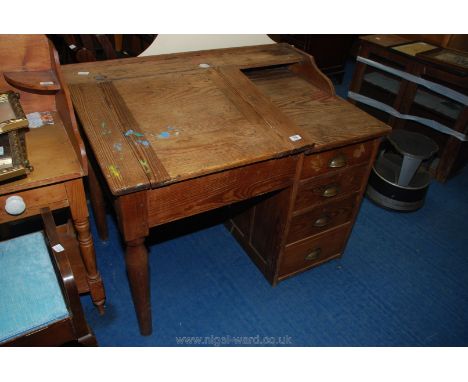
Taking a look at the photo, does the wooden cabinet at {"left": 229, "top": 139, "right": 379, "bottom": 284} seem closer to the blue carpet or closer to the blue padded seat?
the blue carpet

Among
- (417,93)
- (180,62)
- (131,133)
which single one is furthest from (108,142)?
(417,93)

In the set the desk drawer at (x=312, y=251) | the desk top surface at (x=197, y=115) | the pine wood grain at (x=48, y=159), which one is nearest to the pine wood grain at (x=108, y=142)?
the desk top surface at (x=197, y=115)

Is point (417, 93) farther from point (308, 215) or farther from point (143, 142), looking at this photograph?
point (143, 142)

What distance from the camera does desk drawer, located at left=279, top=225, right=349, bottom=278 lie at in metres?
1.87

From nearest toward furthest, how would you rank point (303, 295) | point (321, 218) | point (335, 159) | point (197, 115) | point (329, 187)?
point (197, 115) → point (335, 159) → point (329, 187) → point (321, 218) → point (303, 295)

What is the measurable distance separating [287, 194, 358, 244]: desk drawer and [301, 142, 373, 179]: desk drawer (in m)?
0.22

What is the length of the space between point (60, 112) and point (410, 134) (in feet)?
6.69

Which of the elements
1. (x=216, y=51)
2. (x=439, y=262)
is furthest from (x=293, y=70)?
(x=439, y=262)

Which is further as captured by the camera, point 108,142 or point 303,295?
point 303,295

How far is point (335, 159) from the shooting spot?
1.57 m

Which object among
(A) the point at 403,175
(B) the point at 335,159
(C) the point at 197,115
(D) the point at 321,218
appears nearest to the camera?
(C) the point at 197,115

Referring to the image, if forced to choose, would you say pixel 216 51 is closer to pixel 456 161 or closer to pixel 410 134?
pixel 410 134

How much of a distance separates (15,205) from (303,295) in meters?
1.35

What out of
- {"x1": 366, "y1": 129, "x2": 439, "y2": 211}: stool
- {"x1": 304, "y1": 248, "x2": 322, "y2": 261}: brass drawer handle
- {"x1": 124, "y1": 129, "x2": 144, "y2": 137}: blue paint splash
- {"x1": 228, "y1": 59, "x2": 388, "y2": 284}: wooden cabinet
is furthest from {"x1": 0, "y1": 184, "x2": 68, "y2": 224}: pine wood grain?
{"x1": 366, "y1": 129, "x2": 439, "y2": 211}: stool
